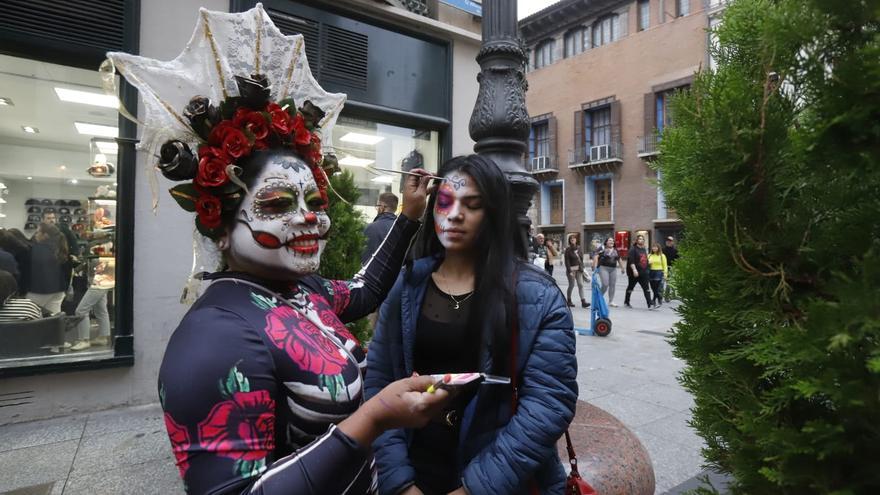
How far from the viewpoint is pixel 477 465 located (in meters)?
1.59

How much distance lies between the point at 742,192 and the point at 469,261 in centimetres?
109

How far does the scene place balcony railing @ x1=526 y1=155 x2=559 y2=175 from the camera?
32.4m

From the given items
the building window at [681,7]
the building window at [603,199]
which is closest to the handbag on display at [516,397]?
the building window at [603,199]

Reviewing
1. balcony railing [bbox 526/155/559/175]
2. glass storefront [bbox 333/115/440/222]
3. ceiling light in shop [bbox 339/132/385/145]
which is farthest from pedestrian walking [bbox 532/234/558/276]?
balcony railing [bbox 526/155/559/175]

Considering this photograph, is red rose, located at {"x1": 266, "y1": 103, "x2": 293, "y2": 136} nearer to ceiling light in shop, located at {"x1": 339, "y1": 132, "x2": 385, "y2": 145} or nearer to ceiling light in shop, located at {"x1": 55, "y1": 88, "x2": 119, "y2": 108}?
ceiling light in shop, located at {"x1": 55, "y1": 88, "x2": 119, "y2": 108}

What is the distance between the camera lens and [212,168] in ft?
4.44

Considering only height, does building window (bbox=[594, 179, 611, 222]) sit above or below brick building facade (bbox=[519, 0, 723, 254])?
below

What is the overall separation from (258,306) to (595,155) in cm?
3175

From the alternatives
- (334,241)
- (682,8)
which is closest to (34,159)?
(334,241)

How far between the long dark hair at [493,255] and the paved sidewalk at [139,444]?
958 millimetres

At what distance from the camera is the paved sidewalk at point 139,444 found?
3.22 meters

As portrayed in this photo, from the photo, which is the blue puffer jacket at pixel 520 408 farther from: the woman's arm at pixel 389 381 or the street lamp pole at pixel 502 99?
the street lamp pole at pixel 502 99

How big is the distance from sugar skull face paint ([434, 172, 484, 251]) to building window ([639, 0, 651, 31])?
A: 31455 mm

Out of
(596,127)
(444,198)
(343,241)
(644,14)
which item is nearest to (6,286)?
(343,241)
